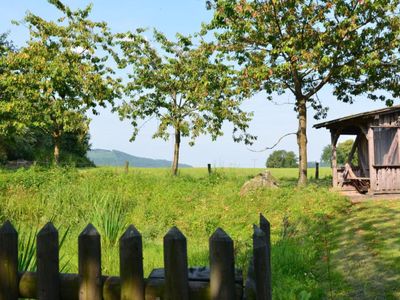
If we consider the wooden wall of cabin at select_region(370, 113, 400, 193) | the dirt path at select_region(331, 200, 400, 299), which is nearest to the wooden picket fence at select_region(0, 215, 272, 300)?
the dirt path at select_region(331, 200, 400, 299)

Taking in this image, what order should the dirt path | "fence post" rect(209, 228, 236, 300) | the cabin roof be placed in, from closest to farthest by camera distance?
"fence post" rect(209, 228, 236, 300), the dirt path, the cabin roof

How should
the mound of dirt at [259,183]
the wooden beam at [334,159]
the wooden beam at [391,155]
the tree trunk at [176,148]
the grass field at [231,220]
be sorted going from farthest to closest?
the tree trunk at [176,148], the wooden beam at [334,159], the wooden beam at [391,155], the mound of dirt at [259,183], the grass field at [231,220]

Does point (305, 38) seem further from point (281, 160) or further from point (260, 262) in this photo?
point (281, 160)

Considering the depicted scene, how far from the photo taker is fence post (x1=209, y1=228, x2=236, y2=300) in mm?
1918

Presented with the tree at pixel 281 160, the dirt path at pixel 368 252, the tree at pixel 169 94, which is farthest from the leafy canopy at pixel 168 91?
the tree at pixel 281 160

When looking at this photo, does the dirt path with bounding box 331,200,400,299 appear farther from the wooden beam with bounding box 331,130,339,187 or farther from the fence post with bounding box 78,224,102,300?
the wooden beam with bounding box 331,130,339,187

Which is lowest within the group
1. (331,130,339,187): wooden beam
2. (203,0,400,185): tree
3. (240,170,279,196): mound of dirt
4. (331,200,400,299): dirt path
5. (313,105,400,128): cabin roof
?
(331,200,400,299): dirt path

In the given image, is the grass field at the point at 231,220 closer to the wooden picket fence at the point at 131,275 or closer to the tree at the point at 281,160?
the wooden picket fence at the point at 131,275

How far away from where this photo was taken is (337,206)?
49.5ft

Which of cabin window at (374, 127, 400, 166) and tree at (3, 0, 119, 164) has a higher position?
tree at (3, 0, 119, 164)

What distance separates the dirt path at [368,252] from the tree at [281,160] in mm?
87805

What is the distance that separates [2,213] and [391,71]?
20.0m

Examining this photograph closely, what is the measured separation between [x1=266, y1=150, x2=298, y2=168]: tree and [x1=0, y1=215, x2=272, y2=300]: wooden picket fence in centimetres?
9930

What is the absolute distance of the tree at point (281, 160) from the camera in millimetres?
101625
